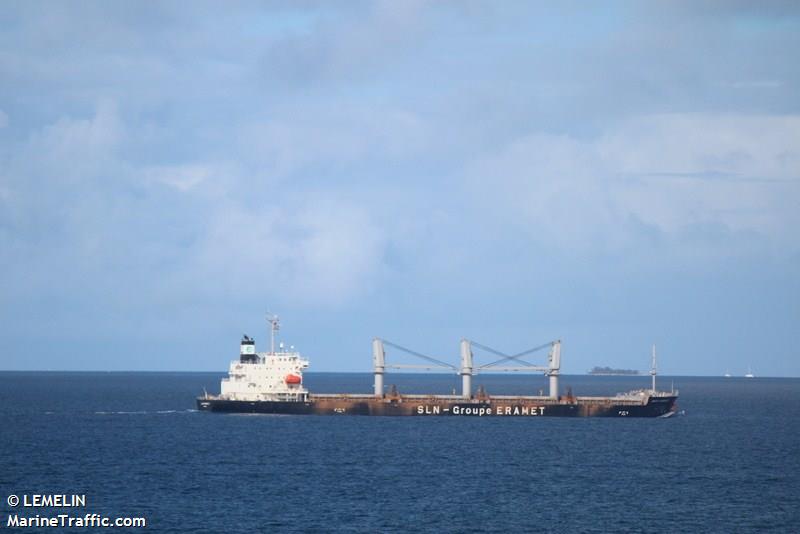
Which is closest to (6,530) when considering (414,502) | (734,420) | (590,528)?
(414,502)

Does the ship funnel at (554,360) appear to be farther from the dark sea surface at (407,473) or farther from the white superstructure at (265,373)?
the white superstructure at (265,373)

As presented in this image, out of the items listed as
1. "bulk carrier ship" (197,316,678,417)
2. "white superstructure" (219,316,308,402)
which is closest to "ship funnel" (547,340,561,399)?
"bulk carrier ship" (197,316,678,417)

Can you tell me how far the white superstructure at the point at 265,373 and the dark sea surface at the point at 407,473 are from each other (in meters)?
4.32

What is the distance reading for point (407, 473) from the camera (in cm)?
6919

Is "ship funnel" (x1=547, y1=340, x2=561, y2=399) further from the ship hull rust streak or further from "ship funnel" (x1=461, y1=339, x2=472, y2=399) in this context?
"ship funnel" (x1=461, y1=339, x2=472, y2=399)

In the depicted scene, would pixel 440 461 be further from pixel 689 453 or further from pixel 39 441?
pixel 39 441

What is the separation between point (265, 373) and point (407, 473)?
45.2m

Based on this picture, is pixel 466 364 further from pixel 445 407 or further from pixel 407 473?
pixel 407 473

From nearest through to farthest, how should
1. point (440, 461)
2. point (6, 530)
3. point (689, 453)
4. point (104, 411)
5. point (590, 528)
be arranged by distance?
point (6, 530) < point (590, 528) < point (440, 461) < point (689, 453) < point (104, 411)

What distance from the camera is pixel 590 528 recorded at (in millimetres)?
52469

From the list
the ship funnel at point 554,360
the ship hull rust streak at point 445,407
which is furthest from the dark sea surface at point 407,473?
the ship funnel at point 554,360

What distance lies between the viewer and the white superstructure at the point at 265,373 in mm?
111812

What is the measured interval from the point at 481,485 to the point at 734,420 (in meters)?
66.8

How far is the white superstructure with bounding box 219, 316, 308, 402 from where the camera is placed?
112 metres
